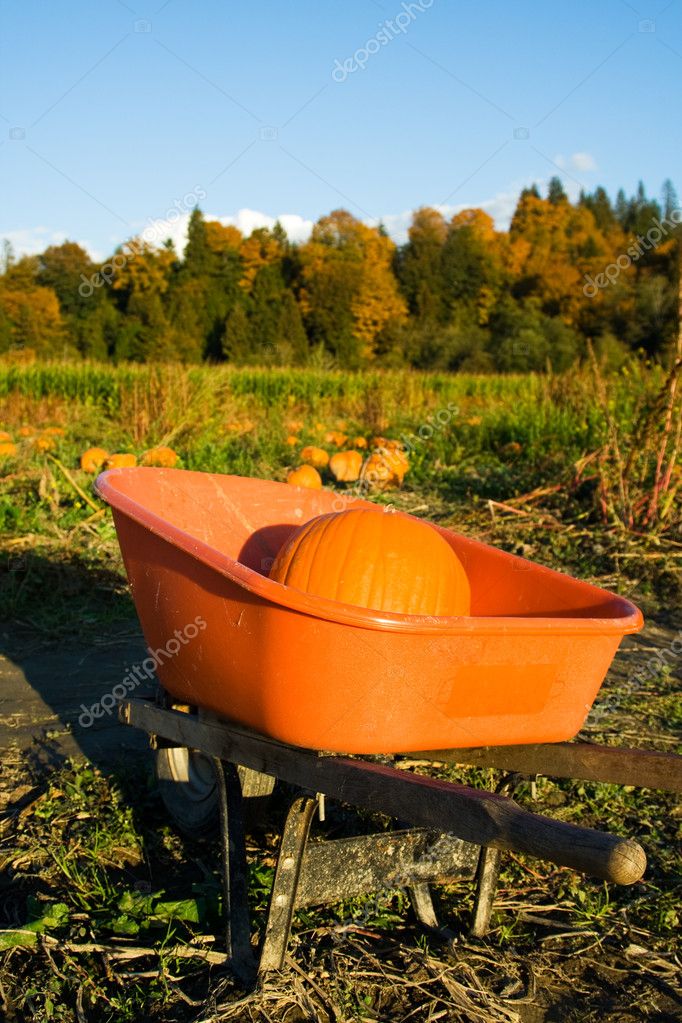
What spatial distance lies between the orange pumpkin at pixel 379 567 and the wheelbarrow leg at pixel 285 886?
475 millimetres

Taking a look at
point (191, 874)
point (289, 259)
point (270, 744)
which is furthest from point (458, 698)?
point (289, 259)

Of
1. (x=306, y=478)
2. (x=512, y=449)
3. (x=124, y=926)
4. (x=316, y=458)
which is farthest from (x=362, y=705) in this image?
(x=512, y=449)

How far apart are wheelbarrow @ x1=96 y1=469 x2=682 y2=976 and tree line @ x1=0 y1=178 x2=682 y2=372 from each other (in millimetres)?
28512

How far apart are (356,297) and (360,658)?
1765 inches

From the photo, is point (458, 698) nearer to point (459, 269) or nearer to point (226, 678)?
point (226, 678)

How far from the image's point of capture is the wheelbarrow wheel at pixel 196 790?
2.30 m

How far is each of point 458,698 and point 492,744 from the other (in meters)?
0.18

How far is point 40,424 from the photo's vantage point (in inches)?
372

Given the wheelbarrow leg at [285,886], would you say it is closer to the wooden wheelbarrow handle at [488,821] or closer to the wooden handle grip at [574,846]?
the wooden wheelbarrow handle at [488,821]

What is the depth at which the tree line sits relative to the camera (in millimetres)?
36469

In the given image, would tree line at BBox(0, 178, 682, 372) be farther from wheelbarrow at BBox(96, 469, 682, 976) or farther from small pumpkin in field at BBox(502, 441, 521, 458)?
wheelbarrow at BBox(96, 469, 682, 976)

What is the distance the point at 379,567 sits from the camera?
210cm

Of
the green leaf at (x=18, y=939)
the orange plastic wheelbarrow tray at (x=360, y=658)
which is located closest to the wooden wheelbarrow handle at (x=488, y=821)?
the orange plastic wheelbarrow tray at (x=360, y=658)

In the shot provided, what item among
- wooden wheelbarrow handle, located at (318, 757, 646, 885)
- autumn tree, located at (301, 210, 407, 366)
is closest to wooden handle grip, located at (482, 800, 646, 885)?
wooden wheelbarrow handle, located at (318, 757, 646, 885)
